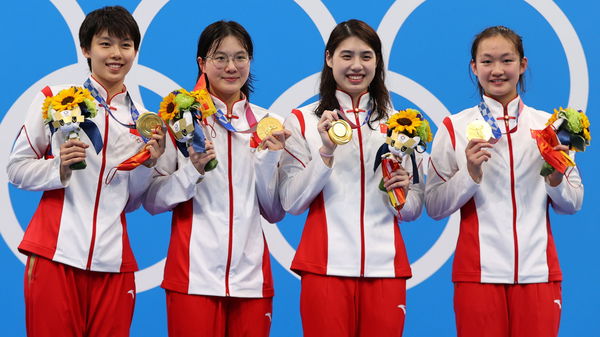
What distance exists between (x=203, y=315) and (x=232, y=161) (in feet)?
2.25

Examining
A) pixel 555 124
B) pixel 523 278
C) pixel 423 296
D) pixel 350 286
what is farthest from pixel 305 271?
pixel 423 296

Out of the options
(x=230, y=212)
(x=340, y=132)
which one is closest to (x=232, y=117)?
(x=230, y=212)

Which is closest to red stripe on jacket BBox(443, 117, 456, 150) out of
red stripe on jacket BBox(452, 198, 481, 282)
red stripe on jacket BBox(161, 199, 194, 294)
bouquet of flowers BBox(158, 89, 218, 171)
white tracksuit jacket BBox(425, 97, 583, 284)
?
white tracksuit jacket BBox(425, 97, 583, 284)

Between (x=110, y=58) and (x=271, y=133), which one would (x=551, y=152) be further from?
(x=110, y=58)

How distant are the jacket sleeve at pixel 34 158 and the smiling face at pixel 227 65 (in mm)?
746

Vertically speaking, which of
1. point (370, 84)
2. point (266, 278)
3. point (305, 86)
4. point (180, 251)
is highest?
point (305, 86)

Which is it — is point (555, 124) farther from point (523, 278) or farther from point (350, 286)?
point (350, 286)

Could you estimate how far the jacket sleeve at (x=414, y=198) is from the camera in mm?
3832

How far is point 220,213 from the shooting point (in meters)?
3.77

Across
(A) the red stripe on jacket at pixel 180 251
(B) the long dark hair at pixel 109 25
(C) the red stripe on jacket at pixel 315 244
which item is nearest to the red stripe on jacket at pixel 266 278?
(C) the red stripe on jacket at pixel 315 244

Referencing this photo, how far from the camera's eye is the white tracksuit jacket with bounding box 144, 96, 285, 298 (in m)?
3.71

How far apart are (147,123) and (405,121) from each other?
109 centimetres

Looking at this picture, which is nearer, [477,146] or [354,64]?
[477,146]

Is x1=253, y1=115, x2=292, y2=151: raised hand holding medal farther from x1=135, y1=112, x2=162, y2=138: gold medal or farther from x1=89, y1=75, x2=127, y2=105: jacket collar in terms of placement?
x1=89, y1=75, x2=127, y2=105: jacket collar
